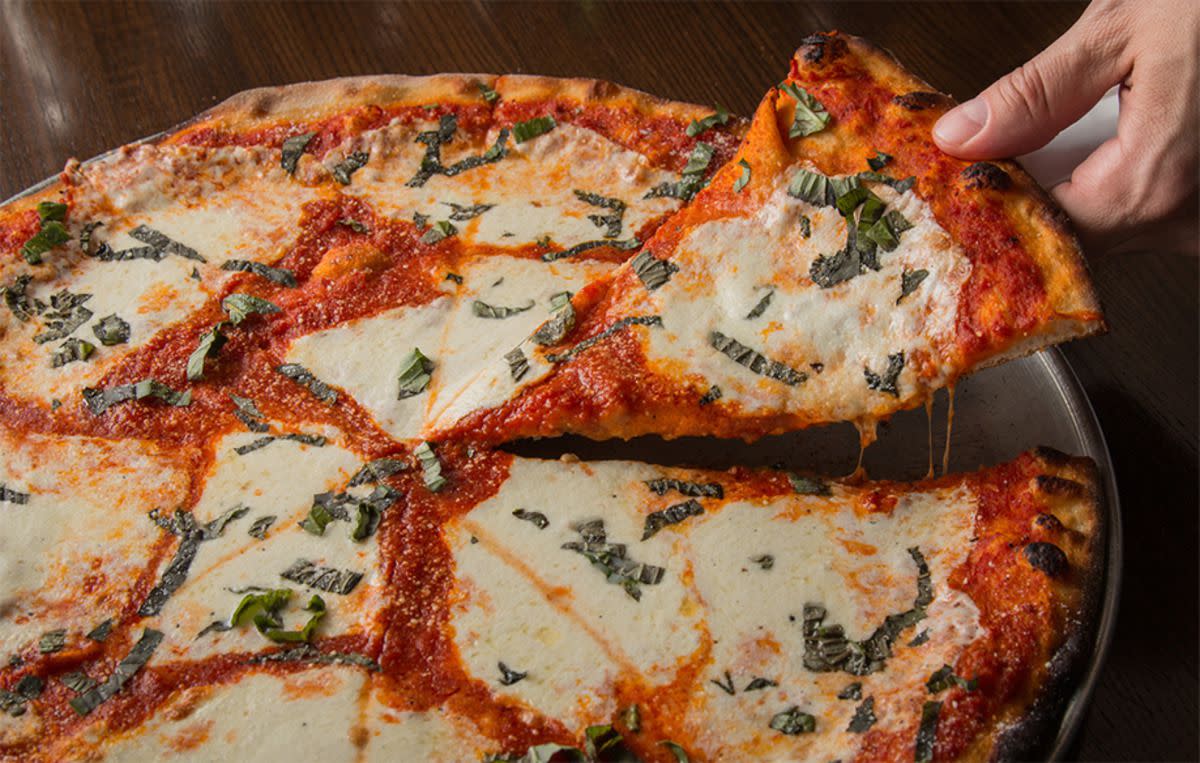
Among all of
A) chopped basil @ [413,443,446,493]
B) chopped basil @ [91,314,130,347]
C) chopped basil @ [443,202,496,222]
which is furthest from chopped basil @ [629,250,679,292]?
chopped basil @ [91,314,130,347]

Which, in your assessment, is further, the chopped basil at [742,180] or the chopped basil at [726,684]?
the chopped basil at [742,180]

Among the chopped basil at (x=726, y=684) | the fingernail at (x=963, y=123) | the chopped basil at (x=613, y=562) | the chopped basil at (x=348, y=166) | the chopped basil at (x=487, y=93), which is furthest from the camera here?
the chopped basil at (x=487, y=93)

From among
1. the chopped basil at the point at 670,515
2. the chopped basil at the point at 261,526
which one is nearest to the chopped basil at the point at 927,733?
the chopped basil at the point at 670,515

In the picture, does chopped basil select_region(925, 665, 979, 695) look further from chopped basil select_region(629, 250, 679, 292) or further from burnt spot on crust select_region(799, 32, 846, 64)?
burnt spot on crust select_region(799, 32, 846, 64)

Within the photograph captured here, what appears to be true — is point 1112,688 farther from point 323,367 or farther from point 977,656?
point 323,367

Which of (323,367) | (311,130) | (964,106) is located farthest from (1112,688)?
(311,130)

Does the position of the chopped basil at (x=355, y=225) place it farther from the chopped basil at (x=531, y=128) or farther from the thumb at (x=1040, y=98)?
the thumb at (x=1040, y=98)

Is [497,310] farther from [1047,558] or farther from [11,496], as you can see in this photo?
[1047,558]

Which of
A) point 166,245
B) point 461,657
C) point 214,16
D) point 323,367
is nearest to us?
point 461,657
